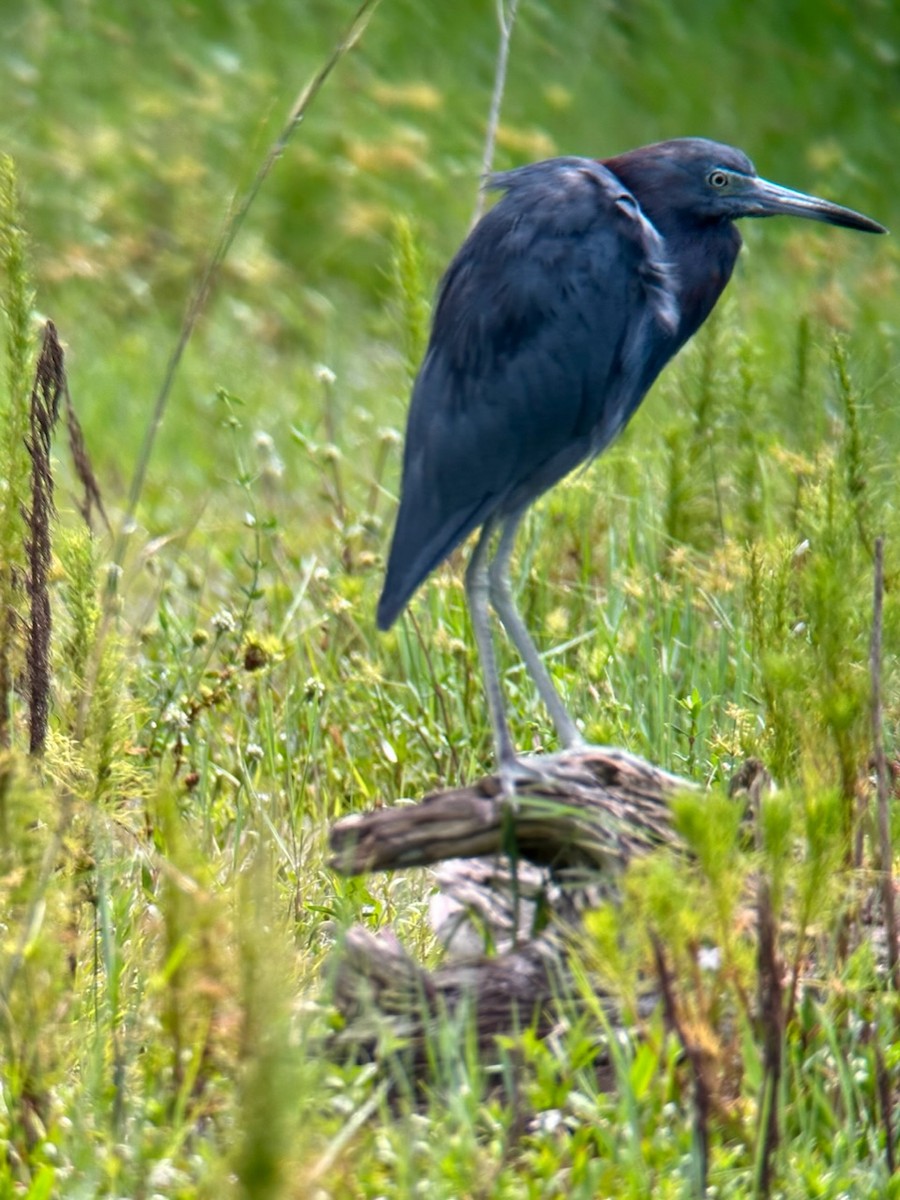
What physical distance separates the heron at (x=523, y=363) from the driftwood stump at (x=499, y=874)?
0.48 meters

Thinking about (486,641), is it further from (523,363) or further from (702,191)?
(702,191)

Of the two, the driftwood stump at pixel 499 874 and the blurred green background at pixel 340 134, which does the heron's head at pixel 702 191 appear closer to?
the driftwood stump at pixel 499 874

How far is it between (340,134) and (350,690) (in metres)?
5.41

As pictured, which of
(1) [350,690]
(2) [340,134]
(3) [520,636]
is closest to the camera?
(3) [520,636]

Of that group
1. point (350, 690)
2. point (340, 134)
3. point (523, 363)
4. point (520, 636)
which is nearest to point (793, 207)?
point (523, 363)

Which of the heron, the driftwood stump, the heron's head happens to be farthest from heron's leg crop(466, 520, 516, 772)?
the heron's head

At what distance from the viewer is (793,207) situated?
3764mm

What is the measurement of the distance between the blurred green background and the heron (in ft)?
11.2

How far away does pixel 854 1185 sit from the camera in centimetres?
243

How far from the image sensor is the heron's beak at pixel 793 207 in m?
3.76

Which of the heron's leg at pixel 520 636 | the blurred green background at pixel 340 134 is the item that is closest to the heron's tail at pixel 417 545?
the heron's leg at pixel 520 636

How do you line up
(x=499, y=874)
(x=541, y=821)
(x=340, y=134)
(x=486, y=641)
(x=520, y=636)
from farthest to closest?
(x=340, y=134)
(x=520, y=636)
(x=486, y=641)
(x=499, y=874)
(x=541, y=821)

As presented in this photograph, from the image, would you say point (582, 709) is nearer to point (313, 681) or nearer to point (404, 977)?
point (313, 681)

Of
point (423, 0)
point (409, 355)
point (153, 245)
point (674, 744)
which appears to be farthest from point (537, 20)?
point (674, 744)
